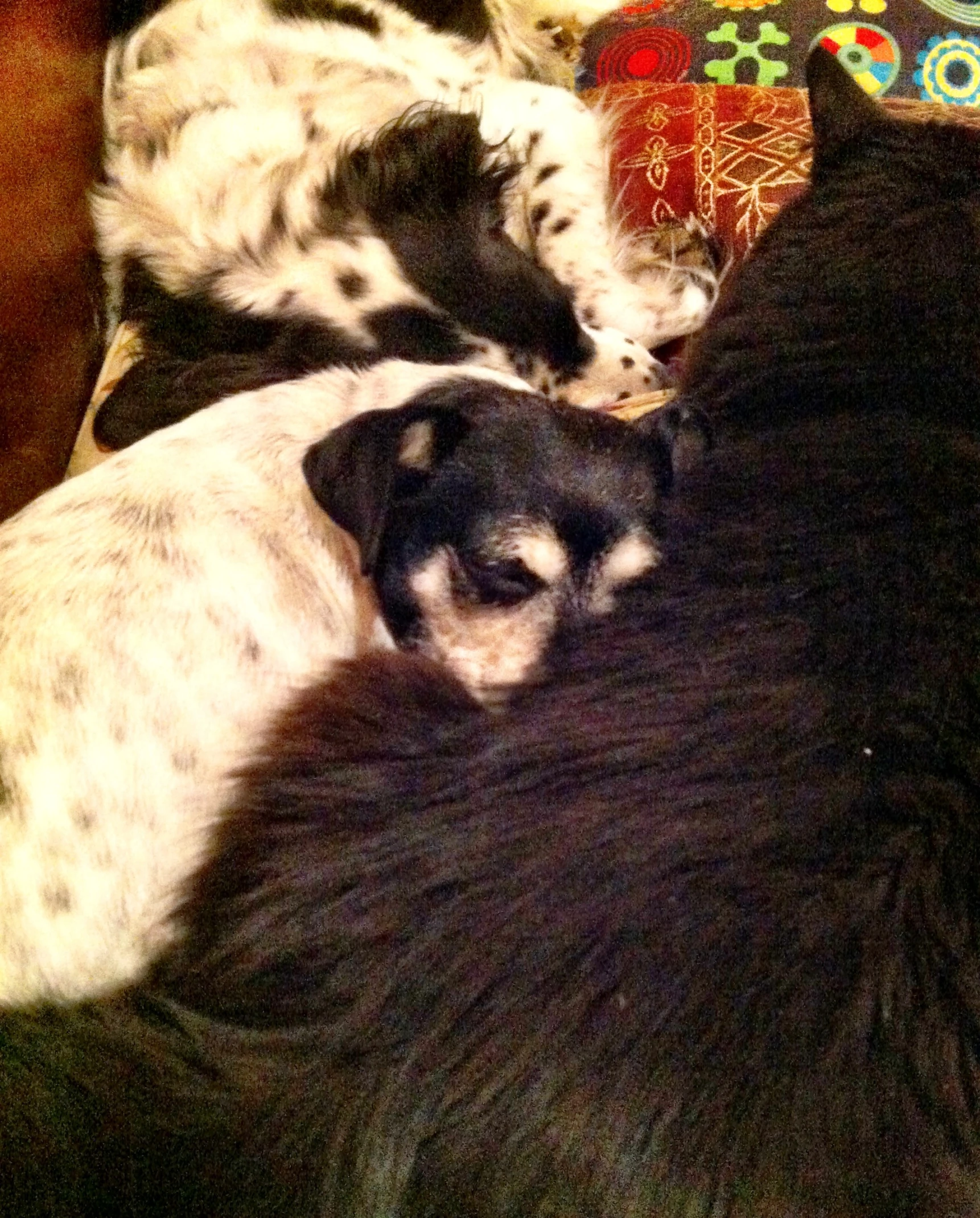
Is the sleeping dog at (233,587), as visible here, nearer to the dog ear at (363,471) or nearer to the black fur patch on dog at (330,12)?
the dog ear at (363,471)

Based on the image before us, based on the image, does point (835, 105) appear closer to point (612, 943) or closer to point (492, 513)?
point (492, 513)

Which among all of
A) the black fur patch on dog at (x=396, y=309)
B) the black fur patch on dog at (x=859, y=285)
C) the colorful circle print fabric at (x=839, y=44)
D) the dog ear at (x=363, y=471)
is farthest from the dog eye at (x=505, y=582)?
the colorful circle print fabric at (x=839, y=44)

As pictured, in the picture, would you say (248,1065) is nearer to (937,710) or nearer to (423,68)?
(937,710)

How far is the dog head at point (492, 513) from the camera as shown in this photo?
1365mm

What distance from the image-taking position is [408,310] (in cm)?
179

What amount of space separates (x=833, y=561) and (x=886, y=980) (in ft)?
1.50

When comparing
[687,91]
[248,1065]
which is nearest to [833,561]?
[248,1065]

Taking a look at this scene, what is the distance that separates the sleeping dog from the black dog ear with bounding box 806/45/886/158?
21.2 inches

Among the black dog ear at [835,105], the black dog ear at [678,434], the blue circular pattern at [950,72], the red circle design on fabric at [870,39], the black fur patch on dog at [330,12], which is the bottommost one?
the black dog ear at [678,434]

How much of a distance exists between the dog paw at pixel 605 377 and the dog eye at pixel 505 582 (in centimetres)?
52

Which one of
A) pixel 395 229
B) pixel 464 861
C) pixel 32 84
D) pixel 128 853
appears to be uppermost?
pixel 32 84

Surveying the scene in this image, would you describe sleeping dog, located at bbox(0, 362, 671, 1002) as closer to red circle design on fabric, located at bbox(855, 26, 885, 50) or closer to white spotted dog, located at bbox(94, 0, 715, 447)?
white spotted dog, located at bbox(94, 0, 715, 447)

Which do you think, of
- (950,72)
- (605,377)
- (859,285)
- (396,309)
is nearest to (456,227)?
(396,309)

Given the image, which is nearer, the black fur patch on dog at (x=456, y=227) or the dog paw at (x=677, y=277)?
the black fur patch on dog at (x=456, y=227)
